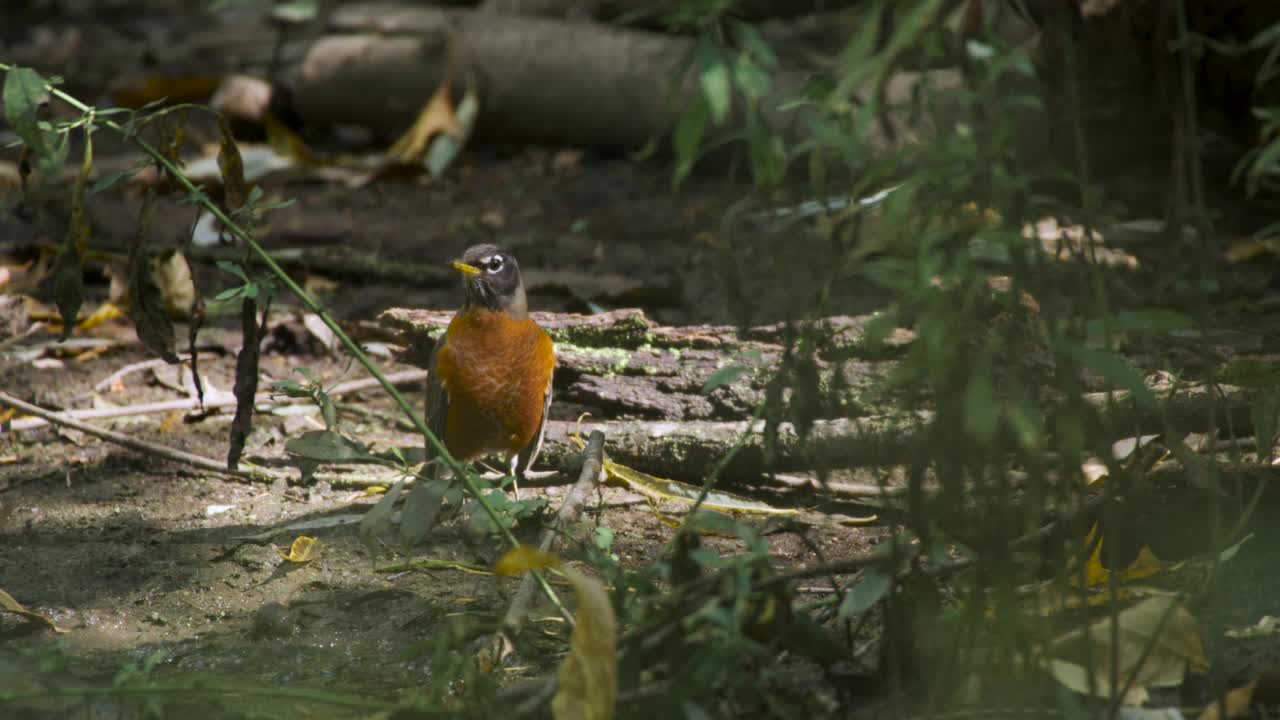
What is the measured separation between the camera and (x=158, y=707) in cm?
241

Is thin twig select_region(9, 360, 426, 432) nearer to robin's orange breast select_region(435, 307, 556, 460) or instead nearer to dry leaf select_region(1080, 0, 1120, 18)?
robin's orange breast select_region(435, 307, 556, 460)

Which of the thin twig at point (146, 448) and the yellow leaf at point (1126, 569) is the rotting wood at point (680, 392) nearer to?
the yellow leaf at point (1126, 569)

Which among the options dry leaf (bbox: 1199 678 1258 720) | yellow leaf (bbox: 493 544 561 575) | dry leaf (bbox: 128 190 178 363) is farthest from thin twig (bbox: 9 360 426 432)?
dry leaf (bbox: 1199 678 1258 720)

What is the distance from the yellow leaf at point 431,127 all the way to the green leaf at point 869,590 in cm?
559

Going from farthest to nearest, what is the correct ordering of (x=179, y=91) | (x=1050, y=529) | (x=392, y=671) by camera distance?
(x=179, y=91) → (x=392, y=671) → (x=1050, y=529)

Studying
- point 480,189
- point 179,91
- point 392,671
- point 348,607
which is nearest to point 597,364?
point 348,607

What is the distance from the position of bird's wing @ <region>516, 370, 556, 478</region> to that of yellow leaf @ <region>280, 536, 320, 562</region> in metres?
0.79

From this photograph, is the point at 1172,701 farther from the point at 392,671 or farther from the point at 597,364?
the point at 597,364

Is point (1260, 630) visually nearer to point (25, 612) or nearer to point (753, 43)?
point (753, 43)

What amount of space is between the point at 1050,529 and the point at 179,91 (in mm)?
6500

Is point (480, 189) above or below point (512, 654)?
above

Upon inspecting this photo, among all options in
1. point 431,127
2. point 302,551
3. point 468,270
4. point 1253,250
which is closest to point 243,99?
point 431,127

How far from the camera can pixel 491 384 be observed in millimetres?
4051

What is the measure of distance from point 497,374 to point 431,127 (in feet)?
12.4
